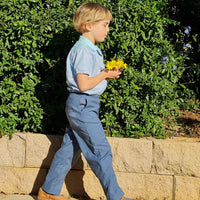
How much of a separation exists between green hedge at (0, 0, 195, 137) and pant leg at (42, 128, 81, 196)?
0.57 metres

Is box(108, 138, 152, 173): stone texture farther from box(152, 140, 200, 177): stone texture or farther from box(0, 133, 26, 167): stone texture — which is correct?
box(0, 133, 26, 167): stone texture

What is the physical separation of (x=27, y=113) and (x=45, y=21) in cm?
91

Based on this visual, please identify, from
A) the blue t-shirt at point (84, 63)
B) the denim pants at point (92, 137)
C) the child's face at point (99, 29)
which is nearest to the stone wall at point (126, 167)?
the denim pants at point (92, 137)

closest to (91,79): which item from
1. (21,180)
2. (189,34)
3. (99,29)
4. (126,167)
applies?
(99,29)

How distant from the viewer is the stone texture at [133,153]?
3.60 meters

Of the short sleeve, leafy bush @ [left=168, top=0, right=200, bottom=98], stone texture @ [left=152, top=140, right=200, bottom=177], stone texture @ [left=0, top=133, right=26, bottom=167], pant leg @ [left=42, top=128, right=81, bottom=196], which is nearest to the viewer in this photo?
the short sleeve

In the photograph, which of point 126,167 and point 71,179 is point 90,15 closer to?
point 126,167

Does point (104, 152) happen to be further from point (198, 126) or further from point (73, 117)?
point (198, 126)

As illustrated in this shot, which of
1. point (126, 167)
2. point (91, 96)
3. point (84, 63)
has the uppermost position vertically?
point (84, 63)

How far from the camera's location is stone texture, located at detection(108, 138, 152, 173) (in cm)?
360

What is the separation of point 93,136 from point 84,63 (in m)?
0.59

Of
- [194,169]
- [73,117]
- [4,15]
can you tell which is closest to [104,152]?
[73,117]

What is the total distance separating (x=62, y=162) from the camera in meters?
3.36

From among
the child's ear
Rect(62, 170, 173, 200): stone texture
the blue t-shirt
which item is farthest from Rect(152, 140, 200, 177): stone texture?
the child's ear
